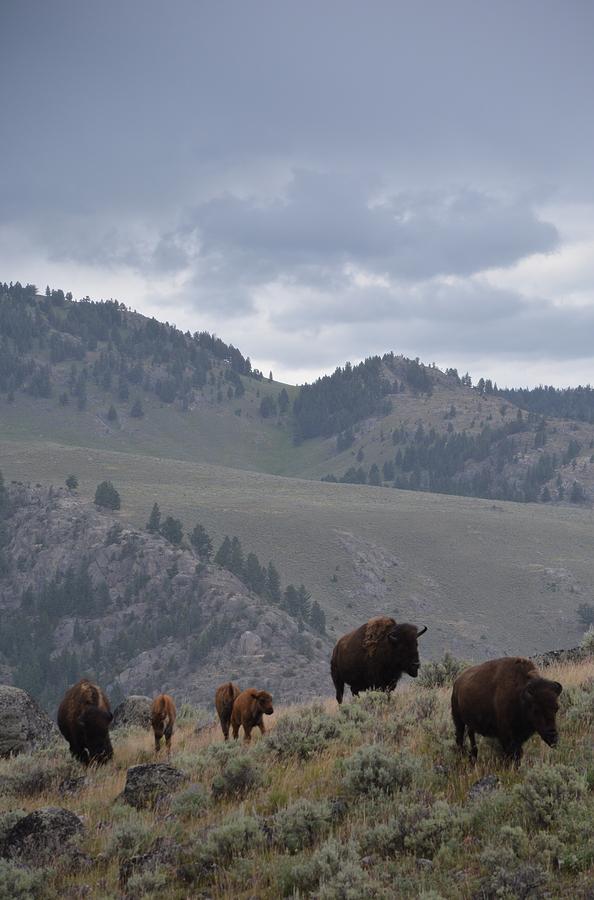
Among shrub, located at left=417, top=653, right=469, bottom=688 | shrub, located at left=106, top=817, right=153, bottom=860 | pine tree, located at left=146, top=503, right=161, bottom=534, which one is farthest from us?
pine tree, located at left=146, top=503, right=161, bottom=534

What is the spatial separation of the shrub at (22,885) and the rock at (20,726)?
7.67 metres

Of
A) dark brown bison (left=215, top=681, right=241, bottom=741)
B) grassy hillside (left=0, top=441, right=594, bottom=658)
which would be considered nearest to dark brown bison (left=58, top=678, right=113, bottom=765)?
dark brown bison (left=215, top=681, right=241, bottom=741)

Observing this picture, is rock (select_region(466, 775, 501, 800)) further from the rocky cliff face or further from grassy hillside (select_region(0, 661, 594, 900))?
the rocky cliff face

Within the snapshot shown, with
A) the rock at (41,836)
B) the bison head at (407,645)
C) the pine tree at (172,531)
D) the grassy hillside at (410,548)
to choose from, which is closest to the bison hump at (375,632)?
the bison head at (407,645)

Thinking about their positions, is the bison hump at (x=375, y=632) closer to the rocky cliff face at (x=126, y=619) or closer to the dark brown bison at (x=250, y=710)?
the dark brown bison at (x=250, y=710)

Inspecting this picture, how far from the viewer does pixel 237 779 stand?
9.91m

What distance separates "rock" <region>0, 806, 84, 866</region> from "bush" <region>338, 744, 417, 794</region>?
3.03m

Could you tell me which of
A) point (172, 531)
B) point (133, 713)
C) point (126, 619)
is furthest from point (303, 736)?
point (172, 531)

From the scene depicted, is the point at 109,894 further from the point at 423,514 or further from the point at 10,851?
the point at 423,514

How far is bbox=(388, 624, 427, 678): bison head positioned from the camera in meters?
12.9

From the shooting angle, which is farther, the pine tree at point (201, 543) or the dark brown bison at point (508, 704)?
the pine tree at point (201, 543)

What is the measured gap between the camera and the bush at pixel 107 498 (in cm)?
13188

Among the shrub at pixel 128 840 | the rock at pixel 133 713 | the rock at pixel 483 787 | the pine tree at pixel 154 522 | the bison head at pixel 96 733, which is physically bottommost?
the pine tree at pixel 154 522

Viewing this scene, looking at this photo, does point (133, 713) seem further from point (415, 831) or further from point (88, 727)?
point (415, 831)
